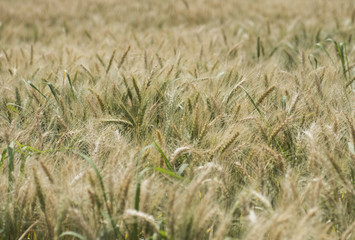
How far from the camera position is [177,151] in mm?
1043

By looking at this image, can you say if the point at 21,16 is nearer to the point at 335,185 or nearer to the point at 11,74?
the point at 11,74

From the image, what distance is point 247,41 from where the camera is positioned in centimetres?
307

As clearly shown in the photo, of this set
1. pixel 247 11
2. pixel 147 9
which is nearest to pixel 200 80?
pixel 247 11

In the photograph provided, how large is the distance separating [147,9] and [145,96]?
4.22 meters

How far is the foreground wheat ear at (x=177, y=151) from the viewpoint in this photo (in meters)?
0.87

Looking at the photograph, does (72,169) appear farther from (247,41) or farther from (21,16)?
(21,16)

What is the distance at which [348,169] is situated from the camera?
108 centimetres

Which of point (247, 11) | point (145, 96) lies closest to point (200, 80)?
point (145, 96)

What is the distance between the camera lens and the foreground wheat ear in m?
0.87

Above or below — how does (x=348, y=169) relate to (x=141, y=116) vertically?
below

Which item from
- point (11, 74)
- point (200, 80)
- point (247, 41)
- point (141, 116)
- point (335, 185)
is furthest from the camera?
point (247, 41)

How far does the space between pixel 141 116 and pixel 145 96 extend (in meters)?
0.11

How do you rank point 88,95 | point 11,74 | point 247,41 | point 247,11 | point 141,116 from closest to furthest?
1. point 141,116
2. point 88,95
3. point 11,74
4. point 247,41
5. point 247,11

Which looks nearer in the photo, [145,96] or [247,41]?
[145,96]
